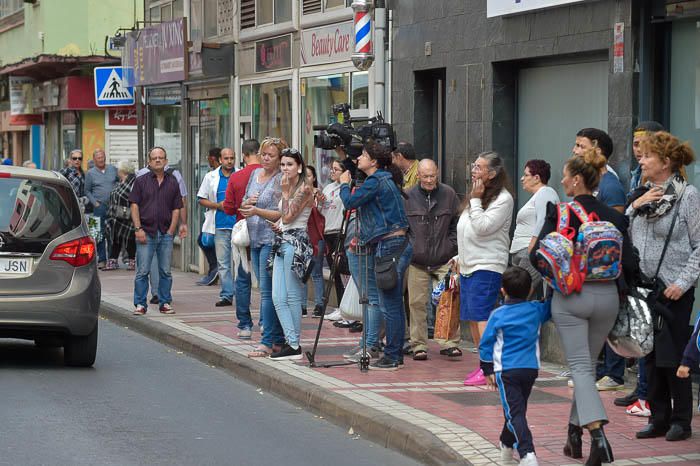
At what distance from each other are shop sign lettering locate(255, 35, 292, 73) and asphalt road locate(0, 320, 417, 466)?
722 centimetres

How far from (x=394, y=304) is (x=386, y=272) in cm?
33

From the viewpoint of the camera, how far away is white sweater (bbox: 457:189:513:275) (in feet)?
34.2

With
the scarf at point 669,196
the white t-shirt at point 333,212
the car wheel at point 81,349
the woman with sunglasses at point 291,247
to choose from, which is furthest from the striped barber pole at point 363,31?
the scarf at point 669,196

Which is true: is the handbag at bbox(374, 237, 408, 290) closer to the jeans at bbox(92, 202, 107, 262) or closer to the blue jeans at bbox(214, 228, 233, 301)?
the blue jeans at bbox(214, 228, 233, 301)

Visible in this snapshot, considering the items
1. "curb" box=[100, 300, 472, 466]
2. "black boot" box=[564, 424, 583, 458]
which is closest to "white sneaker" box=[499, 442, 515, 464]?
"curb" box=[100, 300, 472, 466]

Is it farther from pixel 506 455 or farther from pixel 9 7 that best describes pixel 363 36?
pixel 9 7

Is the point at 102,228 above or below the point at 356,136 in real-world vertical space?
below

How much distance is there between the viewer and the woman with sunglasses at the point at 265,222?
38.3 ft

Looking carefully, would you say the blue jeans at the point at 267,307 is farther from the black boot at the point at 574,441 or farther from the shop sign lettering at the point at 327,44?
the shop sign lettering at the point at 327,44

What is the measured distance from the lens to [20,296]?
11.1 m

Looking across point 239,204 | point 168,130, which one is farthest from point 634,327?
point 168,130

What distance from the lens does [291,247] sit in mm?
11352

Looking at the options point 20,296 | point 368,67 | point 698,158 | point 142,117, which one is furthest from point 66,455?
point 142,117

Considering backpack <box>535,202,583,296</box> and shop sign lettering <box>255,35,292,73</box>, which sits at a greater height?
shop sign lettering <box>255,35,292,73</box>
